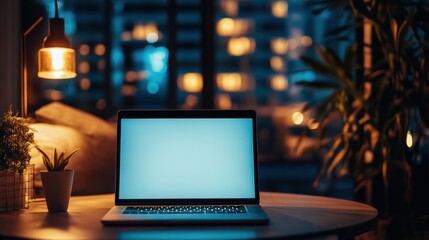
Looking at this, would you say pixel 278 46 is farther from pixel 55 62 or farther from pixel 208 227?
pixel 208 227

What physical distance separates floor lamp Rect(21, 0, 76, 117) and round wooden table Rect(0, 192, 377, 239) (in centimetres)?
45

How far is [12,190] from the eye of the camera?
1.81 m

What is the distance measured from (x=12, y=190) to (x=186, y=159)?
50 cm

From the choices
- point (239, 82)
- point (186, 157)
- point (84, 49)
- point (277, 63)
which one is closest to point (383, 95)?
point (186, 157)

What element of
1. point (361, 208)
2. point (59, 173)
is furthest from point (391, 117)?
point (59, 173)

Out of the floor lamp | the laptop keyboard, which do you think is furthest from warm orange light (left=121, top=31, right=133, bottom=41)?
the laptop keyboard

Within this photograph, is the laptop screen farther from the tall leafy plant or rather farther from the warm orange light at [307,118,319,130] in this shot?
the warm orange light at [307,118,319,130]

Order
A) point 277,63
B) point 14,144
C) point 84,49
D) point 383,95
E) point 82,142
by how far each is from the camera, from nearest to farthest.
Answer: point 14,144, point 82,142, point 383,95, point 84,49, point 277,63

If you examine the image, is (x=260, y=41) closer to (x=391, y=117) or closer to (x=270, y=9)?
(x=270, y=9)

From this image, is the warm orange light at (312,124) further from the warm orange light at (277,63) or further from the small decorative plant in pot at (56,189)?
the warm orange light at (277,63)

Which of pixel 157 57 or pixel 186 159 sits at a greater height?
pixel 157 57

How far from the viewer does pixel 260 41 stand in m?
7.36

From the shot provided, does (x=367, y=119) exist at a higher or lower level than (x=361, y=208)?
higher

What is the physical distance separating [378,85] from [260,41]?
4.26 m
